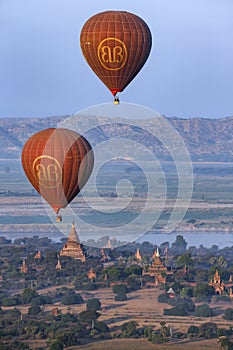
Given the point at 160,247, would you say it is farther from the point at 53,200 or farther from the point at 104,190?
the point at 104,190

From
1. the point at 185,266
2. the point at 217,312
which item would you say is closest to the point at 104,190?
the point at 185,266

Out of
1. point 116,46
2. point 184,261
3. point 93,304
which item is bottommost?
point 93,304

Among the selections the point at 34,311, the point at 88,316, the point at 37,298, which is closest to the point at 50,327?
the point at 88,316

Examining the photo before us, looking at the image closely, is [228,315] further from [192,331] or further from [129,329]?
[129,329]

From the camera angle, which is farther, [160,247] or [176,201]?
[176,201]

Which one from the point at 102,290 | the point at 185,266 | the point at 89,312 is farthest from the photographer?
the point at 185,266

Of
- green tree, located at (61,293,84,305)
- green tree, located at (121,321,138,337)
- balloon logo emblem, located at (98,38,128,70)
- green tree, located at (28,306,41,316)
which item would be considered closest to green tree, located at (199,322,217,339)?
green tree, located at (121,321,138,337)

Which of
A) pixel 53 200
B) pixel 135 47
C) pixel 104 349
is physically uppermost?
pixel 135 47

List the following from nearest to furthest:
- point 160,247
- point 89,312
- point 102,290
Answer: point 89,312 < point 102,290 < point 160,247
